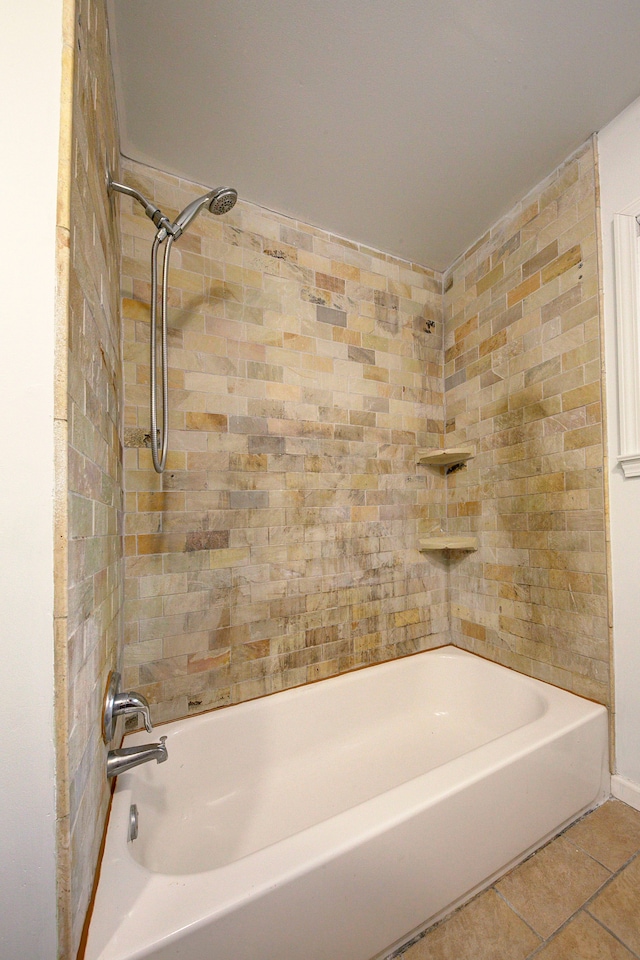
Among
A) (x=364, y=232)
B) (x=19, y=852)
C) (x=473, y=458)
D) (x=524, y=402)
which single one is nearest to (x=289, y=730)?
(x=19, y=852)

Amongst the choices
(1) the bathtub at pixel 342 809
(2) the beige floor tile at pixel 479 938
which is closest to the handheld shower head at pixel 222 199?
(1) the bathtub at pixel 342 809

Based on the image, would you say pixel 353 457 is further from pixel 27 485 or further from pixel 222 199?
pixel 27 485

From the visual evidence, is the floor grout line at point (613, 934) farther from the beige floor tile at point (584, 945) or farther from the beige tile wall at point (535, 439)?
the beige tile wall at point (535, 439)

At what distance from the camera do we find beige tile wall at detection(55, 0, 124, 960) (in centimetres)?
58

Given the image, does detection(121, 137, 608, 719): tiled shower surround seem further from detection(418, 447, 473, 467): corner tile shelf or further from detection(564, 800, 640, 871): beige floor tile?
detection(564, 800, 640, 871): beige floor tile

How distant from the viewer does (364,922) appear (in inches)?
35.4

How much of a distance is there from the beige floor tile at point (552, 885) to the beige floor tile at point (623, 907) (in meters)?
0.03

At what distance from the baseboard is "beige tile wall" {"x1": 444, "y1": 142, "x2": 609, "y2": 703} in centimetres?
28

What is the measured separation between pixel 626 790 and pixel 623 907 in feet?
1.41

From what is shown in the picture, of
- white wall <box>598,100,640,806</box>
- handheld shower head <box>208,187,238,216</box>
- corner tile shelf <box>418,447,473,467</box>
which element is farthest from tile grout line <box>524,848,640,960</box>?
handheld shower head <box>208,187,238,216</box>

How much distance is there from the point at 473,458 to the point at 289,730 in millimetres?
1556

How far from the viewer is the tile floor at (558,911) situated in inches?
38.3

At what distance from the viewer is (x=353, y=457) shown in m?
1.95

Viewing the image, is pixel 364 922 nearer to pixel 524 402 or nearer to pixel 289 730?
pixel 289 730
